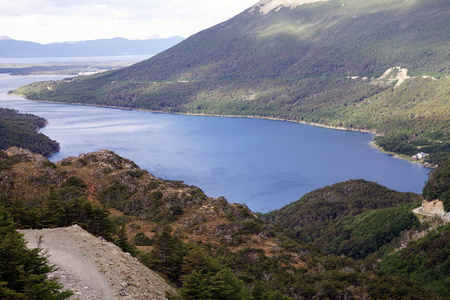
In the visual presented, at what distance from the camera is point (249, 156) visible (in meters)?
145

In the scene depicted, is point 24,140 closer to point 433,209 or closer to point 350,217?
point 350,217

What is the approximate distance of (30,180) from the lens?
41.9m

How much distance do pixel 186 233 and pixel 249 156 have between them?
109422 mm

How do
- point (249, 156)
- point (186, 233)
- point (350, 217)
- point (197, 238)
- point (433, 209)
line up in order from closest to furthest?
point (197, 238)
point (186, 233)
point (433, 209)
point (350, 217)
point (249, 156)

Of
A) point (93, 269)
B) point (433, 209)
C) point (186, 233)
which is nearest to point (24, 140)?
point (433, 209)

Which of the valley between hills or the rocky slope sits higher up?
the rocky slope

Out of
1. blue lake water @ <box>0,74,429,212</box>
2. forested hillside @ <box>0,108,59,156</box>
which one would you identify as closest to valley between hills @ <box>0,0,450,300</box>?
blue lake water @ <box>0,74,429,212</box>

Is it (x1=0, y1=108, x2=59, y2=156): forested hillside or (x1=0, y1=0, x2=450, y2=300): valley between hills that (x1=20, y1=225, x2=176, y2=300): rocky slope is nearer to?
(x1=0, y1=0, x2=450, y2=300): valley between hills

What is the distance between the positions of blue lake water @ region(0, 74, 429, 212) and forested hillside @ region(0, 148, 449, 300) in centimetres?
5525

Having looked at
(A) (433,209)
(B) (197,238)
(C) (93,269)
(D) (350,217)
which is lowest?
(D) (350,217)

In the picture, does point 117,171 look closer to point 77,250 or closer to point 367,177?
point 77,250

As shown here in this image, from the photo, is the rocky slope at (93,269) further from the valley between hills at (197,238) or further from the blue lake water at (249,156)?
the blue lake water at (249,156)

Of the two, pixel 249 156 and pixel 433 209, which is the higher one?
pixel 433 209

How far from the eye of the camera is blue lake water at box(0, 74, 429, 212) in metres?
113
